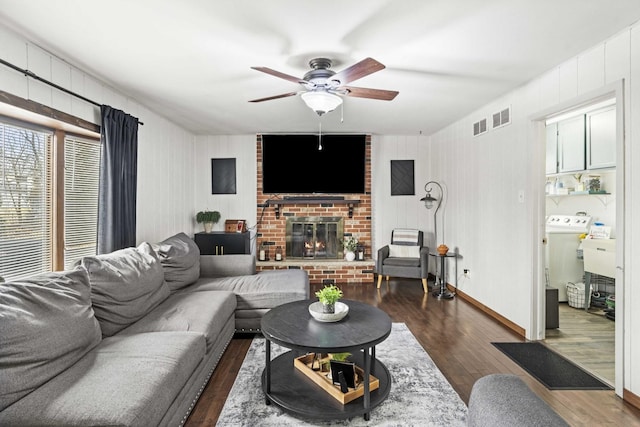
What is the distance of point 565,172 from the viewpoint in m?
4.17

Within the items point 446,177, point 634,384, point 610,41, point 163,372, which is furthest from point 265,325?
point 446,177

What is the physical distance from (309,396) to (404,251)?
342 cm

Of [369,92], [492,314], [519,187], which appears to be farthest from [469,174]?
[369,92]

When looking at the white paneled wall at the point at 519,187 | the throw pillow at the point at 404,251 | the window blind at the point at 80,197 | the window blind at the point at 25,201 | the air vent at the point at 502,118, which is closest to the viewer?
the white paneled wall at the point at 519,187

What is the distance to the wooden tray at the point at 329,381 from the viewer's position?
199 cm

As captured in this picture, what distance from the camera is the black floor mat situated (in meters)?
2.36

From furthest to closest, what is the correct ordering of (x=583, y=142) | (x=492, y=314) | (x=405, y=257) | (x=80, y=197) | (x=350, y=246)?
(x=350, y=246) → (x=405, y=257) → (x=583, y=142) → (x=492, y=314) → (x=80, y=197)

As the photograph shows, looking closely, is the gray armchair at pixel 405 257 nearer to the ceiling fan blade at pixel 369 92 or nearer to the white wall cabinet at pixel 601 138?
the white wall cabinet at pixel 601 138

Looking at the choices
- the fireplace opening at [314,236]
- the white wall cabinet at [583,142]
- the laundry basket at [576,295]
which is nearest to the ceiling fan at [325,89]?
the white wall cabinet at [583,142]

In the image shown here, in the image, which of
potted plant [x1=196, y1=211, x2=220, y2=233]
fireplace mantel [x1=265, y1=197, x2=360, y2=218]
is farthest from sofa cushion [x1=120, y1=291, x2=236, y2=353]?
fireplace mantel [x1=265, y1=197, x2=360, y2=218]

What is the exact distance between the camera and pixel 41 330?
1.54 metres

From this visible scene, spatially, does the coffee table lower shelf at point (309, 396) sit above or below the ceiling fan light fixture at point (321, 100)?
below

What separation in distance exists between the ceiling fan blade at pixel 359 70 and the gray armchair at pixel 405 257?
3044mm

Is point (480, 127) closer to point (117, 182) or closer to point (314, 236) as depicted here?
point (314, 236)
